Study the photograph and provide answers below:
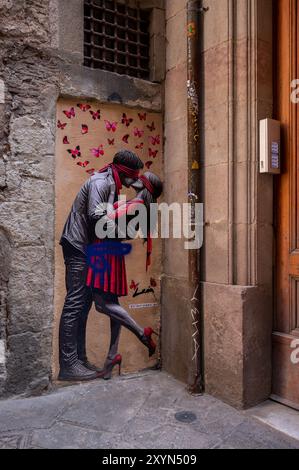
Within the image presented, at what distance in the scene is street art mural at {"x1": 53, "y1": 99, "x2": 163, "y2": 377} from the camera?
353 centimetres

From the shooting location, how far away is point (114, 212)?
375 cm

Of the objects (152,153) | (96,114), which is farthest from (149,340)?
(96,114)

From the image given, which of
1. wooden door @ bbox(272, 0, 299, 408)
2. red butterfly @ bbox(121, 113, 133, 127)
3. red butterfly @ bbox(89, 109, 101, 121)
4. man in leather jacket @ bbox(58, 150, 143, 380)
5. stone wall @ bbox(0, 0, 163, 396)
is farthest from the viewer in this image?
red butterfly @ bbox(121, 113, 133, 127)

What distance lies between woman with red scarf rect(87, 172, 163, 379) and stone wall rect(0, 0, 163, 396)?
1.46ft

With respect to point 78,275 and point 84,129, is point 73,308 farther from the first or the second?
point 84,129

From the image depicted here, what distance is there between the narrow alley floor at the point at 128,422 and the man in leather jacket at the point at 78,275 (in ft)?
0.63

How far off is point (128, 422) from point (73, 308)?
110 cm

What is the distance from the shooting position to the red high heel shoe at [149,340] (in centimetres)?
395

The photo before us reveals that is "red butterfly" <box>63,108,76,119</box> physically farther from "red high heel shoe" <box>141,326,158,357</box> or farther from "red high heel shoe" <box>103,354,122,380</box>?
"red high heel shoe" <box>103,354,122,380</box>

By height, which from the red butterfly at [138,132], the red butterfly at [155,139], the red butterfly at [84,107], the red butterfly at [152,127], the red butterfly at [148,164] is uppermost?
the red butterfly at [84,107]

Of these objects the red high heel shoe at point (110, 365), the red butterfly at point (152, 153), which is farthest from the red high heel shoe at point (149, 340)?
the red butterfly at point (152, 153)

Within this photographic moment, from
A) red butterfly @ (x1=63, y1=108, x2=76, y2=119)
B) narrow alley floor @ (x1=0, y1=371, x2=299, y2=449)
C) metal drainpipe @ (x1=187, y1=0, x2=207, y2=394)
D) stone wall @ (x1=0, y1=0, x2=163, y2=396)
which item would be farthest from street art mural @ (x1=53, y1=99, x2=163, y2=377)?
metal drainpipe @ (x1=187, y1=0, x2=207, y2=394)

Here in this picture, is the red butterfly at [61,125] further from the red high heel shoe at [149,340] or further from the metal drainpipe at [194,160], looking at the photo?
the red high heel shoe at [149,340]
